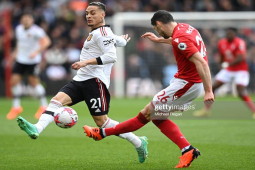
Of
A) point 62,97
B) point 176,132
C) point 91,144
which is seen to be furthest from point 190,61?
point 91,144

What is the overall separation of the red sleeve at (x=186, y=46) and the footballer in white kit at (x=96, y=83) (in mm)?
1146

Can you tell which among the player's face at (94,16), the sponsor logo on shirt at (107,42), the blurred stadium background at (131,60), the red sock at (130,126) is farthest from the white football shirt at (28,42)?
the red sock at (130,126)

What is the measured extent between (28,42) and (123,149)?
5.84m

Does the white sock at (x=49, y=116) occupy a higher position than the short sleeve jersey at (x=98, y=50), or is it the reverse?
the short sleeve jersey at (x=98, y=50)

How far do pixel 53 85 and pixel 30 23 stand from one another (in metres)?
7.43

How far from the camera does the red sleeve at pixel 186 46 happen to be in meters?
5.69

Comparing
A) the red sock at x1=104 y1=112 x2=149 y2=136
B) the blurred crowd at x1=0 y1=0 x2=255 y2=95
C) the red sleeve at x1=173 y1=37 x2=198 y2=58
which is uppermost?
the red sleeve at x1=173 y1=37 x2=198 y2=58

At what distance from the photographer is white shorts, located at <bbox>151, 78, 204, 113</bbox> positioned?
6.15 meters

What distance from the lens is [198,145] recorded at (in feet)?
26.3

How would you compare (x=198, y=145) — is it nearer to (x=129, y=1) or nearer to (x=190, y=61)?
(x=190, y=61)

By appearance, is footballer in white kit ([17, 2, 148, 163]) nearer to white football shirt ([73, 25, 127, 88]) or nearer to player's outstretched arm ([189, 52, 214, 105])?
white football shirt ([73, 25, 127, 88])

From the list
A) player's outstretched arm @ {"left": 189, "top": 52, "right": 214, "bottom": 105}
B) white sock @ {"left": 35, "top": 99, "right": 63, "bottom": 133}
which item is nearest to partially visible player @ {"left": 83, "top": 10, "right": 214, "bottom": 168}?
player's outstretched arm @ {"left": 189, "top": 52, "right": 214, "bottom": 105}

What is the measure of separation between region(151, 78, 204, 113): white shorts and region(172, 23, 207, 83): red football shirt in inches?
3.0

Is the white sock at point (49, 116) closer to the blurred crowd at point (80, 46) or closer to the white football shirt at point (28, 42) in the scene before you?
the white football shirt at point (28, 42)
